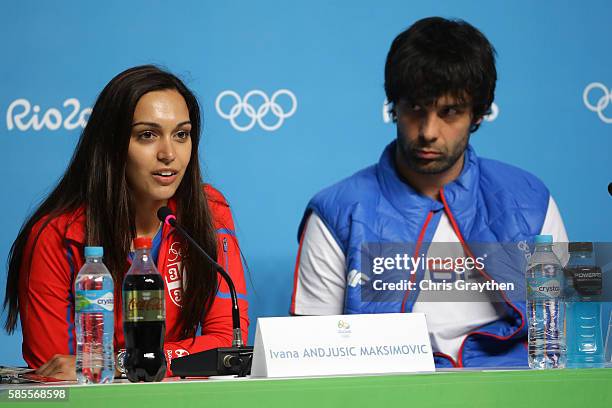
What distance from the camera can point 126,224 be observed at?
6.66ft

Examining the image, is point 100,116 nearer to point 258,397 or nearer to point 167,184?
point 167,184

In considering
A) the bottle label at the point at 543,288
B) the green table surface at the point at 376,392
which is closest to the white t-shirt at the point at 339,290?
the bottle label at the point at 543,288

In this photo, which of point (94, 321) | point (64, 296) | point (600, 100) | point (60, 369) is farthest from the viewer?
point (600, 100)

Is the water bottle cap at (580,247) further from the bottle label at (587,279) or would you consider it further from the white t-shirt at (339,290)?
the white t-shirt at (339,290)

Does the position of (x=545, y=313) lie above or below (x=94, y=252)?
below

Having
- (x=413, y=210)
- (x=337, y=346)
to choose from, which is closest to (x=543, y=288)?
(x=337, y=346)

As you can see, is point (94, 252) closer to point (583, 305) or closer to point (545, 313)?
point (545, 313)

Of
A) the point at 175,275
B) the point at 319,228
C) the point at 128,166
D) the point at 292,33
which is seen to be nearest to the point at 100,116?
the point at 128,166

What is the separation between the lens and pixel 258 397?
1.28m

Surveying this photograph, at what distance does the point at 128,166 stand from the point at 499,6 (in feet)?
4.42

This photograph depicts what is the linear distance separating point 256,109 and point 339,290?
0.63 meters

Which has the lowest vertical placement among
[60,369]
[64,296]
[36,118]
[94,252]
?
[60,369]

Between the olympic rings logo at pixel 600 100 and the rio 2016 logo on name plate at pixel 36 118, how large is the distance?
149cm

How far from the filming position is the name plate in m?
1.40
